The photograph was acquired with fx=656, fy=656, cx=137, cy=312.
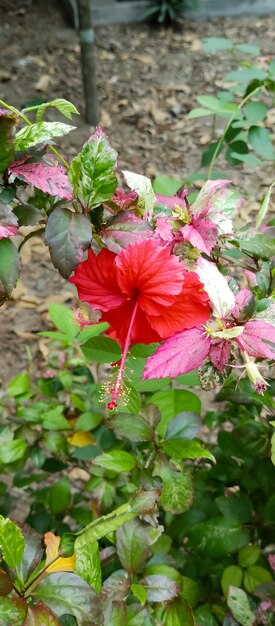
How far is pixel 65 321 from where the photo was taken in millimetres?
1371

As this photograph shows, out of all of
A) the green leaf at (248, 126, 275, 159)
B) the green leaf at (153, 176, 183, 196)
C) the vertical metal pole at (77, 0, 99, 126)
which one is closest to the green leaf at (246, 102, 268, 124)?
the green leaf at (248, 126, 275, 159)

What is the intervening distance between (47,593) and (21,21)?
4.38m

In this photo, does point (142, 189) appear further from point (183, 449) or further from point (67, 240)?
point (183, 449)

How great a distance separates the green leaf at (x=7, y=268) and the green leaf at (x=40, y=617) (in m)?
0.33

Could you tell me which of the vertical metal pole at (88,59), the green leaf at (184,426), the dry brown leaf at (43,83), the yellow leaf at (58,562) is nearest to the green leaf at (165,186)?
the green leaf at (184,426)

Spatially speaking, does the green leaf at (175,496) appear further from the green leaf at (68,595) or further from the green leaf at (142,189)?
the green leaf at (142,189)

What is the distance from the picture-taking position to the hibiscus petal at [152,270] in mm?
690

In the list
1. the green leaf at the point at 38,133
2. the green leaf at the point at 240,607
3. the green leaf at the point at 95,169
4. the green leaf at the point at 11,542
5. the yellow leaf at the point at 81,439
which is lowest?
the green leaf at the point at 240,607

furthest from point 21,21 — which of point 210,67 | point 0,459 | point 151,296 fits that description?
point 151,296

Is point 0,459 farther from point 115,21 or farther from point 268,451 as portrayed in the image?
point 115,21

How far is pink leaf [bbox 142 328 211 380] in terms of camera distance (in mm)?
688

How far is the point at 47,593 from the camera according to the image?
736 millimetres

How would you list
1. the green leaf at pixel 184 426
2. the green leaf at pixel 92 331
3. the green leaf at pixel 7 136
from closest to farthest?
the green leaf at pixel 7 136 < the green leaf at pixel 184 426 < the green leaf at pixel 92 331

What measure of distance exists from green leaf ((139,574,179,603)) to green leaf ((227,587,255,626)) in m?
0.16
